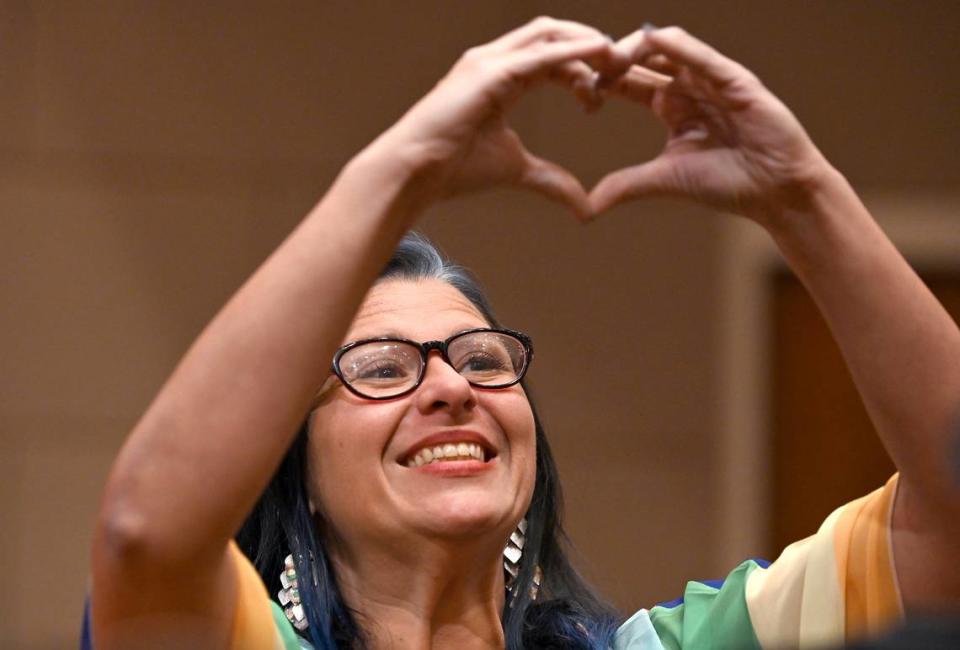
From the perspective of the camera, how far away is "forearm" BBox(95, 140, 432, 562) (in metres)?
1.34

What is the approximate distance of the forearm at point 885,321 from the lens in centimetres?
148

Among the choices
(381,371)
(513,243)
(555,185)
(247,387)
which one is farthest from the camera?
(513,243)

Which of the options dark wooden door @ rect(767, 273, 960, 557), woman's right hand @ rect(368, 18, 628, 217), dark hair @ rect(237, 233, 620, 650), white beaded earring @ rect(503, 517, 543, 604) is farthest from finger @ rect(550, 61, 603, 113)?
dark wooden door @ rect(767, 273, 960, 557)

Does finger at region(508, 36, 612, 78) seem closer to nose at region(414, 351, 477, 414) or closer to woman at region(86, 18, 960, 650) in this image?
woman at region(86, 18, 960, 650)

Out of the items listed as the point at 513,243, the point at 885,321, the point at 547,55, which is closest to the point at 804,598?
the point at 885,321

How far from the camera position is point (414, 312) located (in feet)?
6.23

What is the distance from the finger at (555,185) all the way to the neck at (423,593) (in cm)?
50

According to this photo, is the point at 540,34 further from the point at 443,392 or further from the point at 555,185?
the point at 443,392

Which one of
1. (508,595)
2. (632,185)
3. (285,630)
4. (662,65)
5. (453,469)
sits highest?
(662,65)

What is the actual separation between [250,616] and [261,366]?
0.29 m

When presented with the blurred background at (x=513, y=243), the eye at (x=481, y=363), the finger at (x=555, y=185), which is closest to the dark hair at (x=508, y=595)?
the eye at (x=481, y=363)

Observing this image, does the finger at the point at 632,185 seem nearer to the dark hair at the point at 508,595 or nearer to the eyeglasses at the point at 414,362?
the eyeglasses at the point at 414,362

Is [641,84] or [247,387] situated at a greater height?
[641,84]

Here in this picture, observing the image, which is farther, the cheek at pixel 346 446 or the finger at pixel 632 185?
the cheek at pixel 346 446
